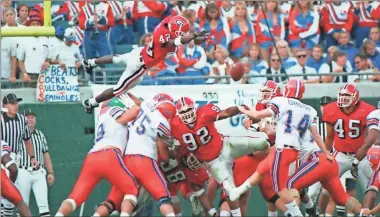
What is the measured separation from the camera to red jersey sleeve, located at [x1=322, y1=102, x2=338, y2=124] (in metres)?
15.3

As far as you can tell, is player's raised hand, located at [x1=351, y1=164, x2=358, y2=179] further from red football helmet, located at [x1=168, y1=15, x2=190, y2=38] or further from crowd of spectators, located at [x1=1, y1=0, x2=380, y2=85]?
red football helmet, located at [x1=168, y1=15, x2=190, y2=38]

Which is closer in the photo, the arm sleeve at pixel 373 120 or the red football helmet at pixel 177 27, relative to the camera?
the red football helmet at pixel 177 27

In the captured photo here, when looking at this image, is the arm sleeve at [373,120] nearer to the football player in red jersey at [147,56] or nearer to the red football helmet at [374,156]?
the red football helmet at [374,156]

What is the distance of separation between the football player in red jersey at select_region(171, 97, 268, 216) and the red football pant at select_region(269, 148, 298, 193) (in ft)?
1.78

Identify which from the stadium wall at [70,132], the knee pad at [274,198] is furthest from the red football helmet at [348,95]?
the stadium wall at [70,132]

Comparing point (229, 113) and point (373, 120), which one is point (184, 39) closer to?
point (229, 113)

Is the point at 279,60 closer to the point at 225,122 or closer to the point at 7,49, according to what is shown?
the point at 225,122

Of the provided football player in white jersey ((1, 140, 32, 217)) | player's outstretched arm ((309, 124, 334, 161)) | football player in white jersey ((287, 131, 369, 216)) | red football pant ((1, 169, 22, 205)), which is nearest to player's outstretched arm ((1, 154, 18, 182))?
football player in white jersey ((1, 140, 32, 217))

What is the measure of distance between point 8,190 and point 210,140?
2122 millimetres

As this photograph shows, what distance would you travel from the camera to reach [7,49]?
53.1 ft

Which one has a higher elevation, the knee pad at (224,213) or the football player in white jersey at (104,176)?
the football player in white jersey at (104,176)

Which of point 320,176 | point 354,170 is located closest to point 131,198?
point 320,176

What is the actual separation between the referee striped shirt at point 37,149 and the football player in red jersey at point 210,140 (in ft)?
7.54

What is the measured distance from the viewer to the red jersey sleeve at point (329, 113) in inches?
603
